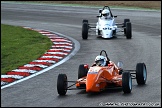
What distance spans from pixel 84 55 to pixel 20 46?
3.48 meters

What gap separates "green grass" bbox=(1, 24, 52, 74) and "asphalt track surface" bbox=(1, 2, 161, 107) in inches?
55.5

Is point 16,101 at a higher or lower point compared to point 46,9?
lower

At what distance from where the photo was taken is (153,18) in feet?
119

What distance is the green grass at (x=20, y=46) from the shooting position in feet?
64.6

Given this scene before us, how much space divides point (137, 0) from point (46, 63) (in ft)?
106

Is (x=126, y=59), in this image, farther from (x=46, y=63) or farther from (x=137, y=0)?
(x=137, y=0)

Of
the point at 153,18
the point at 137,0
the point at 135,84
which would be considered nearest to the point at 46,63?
the point at 135,84

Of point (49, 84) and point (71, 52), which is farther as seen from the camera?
point (71, 52)

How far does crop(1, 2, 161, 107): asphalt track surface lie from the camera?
13.4 meters

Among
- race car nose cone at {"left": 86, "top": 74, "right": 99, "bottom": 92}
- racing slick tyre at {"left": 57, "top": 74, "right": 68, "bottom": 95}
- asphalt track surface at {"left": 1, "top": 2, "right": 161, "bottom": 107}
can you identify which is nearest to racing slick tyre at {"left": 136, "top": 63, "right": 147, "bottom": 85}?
asphalt track surface at {"left": 1, "top": 2, "right": 161, "bottom": 107}

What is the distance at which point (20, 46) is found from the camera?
77.9ft

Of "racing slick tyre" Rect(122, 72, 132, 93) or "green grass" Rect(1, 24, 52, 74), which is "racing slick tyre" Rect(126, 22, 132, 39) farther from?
"racing slick tyre" Rect(122, 72, 132, 93)

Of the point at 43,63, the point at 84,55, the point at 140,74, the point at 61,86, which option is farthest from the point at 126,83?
the point at 84,55

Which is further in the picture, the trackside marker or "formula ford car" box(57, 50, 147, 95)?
the trackside marker
